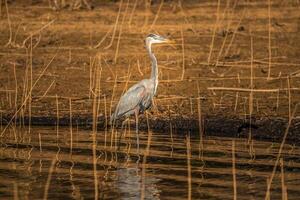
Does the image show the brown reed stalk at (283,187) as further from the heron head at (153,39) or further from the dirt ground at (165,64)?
the heron head at (153,39)

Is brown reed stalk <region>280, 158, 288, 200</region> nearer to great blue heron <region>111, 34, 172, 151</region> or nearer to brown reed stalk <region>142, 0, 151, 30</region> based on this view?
great blue heron <region>111, 34, 172, 151</region>

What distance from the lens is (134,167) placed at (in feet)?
33.0

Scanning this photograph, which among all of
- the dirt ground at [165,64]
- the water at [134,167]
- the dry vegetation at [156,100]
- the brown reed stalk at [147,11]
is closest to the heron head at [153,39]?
the dry vegetation at [156,100]

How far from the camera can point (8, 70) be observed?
15.9 metres

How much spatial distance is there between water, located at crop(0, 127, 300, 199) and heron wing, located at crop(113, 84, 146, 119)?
0.31 metres

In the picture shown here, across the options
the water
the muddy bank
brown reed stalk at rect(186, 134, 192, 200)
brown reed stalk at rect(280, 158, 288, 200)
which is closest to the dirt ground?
the muddy bank

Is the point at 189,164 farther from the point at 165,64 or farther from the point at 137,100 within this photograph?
the point at 165,64

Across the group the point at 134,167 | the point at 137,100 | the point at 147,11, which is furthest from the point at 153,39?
the point at 147,11

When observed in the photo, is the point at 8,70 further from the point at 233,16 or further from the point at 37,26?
the point at 233,16

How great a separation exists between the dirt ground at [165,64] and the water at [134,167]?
58cm

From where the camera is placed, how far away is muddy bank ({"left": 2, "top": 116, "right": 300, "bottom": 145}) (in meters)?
11.9

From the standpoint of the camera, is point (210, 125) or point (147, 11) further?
point (147, 11)

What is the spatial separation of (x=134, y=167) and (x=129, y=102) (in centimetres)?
197

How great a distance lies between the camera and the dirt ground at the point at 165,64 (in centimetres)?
1269
